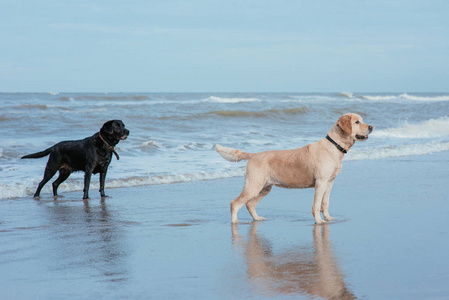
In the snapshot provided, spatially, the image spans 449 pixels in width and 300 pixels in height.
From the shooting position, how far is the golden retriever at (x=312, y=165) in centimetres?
617

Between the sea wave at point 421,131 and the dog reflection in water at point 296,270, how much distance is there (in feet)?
50.3

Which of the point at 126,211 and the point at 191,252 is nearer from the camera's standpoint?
the point at 191,252

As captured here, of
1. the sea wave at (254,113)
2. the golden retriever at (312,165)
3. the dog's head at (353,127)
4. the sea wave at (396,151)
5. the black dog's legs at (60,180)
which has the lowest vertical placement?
the sea wave at (396,151)

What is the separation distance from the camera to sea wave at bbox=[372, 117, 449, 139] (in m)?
20.2

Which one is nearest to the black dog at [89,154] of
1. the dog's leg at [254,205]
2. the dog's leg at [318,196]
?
the dog's leg at [254,205]

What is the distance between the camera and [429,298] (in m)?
Answer: 3.67

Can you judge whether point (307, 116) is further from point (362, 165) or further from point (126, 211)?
point (126, 211)

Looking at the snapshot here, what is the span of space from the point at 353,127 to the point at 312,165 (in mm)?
618

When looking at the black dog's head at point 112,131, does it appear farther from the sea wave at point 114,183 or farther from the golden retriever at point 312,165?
the golden retriever at point 312,165

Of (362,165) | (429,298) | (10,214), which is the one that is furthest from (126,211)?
(362,165)

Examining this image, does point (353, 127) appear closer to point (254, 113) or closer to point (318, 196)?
point (318, 196)

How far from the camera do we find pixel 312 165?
244 inches

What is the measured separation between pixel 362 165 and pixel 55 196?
619 centimetres

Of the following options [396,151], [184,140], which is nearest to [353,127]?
[396,151]
